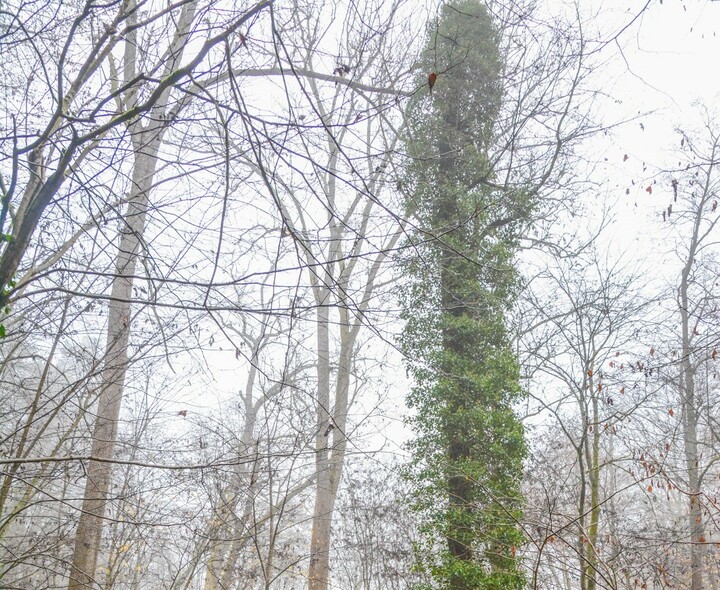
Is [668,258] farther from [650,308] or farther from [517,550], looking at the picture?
[517,550]

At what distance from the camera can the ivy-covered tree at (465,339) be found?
268 inches

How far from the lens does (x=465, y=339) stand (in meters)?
7.80

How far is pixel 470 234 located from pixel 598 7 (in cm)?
374

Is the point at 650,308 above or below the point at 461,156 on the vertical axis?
below

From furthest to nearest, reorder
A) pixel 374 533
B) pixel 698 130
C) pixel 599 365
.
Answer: pixel 698 130
pixel 374 533
pixel 599 365

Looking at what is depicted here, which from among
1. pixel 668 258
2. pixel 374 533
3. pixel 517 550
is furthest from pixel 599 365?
pixel 668 258

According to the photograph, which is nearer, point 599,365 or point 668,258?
point 599,365

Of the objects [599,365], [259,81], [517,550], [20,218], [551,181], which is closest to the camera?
[20,218]

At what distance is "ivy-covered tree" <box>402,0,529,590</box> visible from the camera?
680cm

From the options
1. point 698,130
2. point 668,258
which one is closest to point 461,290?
point 668,258

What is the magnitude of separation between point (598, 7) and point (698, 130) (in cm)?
367

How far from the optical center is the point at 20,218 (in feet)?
8.12

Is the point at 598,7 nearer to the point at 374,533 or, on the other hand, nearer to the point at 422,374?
the point at 422,374

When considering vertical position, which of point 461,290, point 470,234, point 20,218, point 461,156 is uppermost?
point 461,156
